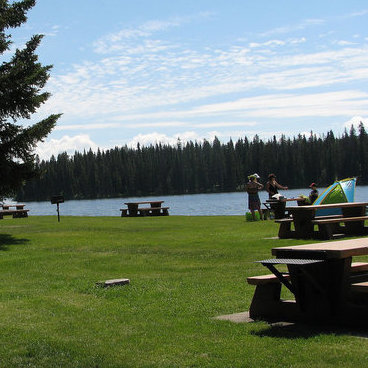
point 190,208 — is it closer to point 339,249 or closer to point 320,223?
point 320,223

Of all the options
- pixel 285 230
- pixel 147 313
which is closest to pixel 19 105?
pixel 285 230

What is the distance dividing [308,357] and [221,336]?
133cm

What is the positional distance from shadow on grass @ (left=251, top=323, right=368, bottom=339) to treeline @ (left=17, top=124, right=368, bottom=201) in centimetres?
14339

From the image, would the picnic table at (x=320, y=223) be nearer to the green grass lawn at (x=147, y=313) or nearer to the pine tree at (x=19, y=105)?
the green grass lawn at (x=147, y=313)

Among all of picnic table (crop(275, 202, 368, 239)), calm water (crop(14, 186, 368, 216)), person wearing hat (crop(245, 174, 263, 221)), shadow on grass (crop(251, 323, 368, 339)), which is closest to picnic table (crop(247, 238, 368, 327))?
shadow on grass (crop(251, 323, 368, 339))

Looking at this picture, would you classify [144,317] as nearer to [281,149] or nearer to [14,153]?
[14,153]

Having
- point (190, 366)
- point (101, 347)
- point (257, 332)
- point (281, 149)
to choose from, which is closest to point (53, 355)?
point (101, 347)

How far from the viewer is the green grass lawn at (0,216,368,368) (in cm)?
602

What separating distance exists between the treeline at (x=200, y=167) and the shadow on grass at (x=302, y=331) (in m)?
143

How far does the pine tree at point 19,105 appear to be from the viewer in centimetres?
2008

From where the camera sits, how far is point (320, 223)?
16.5 meters

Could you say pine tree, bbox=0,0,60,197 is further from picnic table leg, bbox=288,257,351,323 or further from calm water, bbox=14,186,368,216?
calm water, bbox=14,186,368,216

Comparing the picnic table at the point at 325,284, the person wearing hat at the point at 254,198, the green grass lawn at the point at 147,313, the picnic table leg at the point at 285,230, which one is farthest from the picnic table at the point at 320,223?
the picnic table at the point at 325,284

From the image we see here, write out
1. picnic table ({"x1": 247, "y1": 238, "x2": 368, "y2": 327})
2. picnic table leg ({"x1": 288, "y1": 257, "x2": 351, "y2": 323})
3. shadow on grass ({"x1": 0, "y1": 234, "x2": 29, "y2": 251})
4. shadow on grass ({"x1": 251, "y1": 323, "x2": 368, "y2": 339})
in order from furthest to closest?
shadow on grass ({"x1": 0, "y1": 234, "x2": 29, "y2": 251}), picnic table leg ({"x1": 288, "y1": 257, "x2": 351, "y2": 323}), picnic table ({"x1": 247, "y1": 238, "x2": 368, "y2": 327}), shadow on grass ({"x1": 251, "y1": 323, "x2": 368, "y2": 339})
